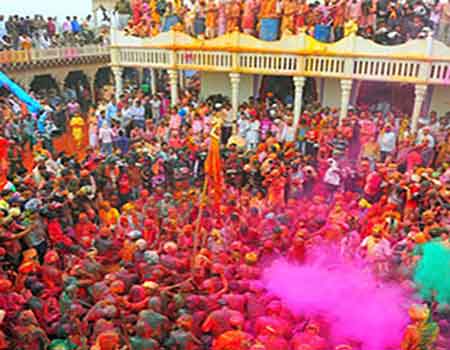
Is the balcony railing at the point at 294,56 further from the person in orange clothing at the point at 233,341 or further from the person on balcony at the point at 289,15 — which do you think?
the person in orange clothing at the point at 233,341

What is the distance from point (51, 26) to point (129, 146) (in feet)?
42.8

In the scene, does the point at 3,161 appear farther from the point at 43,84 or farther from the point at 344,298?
the point at 43,84

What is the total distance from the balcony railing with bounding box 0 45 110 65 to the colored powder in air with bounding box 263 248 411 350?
1649 centimetres

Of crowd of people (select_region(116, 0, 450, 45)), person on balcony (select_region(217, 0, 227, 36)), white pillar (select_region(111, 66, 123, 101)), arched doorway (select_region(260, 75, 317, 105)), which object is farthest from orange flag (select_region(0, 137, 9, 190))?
arched doorway (select_region(260, 75, 317, 105))

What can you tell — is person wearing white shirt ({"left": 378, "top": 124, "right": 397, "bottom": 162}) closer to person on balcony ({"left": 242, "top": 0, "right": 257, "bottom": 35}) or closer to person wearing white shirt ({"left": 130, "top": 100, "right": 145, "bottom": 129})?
person on balcony ({"left": 242, "top": 0, "right": 257, "bottom": 35})

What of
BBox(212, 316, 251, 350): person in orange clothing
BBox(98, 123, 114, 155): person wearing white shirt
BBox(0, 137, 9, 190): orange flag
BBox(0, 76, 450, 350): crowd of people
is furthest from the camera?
BBox(98, 123, 114, 155): person wearing white shirt

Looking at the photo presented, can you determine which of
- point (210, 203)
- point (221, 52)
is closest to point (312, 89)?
point (221, 52)

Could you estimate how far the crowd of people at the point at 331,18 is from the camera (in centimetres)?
1377

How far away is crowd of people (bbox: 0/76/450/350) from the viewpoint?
5.16 m

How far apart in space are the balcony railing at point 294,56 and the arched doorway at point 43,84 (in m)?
8.40

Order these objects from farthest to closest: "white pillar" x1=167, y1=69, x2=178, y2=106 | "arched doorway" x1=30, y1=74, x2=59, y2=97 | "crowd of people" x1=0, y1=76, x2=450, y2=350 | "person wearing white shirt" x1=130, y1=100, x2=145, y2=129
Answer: "arched doorway" x1=30, y1=74, x2=59, y2=97 < "white pillar" x1=167, y1=69, x2=178, y2=106 < "person wearing white shirt" x1=130, y1=100, x2=145, y2=129 < "crowd of people" x1=0, y1=76, x2=450, y2=350

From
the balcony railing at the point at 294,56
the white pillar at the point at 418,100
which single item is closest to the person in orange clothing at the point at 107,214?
the balcony railing at the point at 294,56

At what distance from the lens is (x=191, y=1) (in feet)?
57.0

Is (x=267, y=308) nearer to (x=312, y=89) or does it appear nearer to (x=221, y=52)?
(x=221, y=52)
